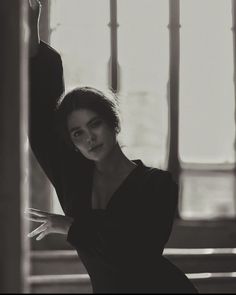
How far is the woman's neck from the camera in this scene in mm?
1500

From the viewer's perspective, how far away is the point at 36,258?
334 cm

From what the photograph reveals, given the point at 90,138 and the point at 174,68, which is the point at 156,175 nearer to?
the point at 90,138

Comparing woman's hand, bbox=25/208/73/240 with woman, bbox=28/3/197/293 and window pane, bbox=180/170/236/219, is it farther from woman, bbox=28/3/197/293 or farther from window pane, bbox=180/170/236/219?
window pane, bbox=180/170/236/219

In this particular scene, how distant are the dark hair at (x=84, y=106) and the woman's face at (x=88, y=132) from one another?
0.04ft

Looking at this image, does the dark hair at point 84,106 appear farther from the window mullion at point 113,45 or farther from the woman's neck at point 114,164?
the window mullion at point 113,45

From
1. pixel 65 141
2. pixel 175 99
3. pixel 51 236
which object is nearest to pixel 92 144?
pixel 65 141

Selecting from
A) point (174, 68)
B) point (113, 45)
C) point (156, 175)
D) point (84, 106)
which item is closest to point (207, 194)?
point (174, 68)

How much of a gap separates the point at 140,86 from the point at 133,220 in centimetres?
261

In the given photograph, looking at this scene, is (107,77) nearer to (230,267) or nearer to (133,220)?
(230,267)

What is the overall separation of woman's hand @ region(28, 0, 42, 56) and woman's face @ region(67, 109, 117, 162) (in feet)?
0.67

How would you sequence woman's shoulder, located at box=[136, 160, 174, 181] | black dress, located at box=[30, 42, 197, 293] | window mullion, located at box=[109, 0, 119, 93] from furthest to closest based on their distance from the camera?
window mullion, located at box=[109, 0, 119, 93]
woman's shoulder, located at box=[136, 160, 174, 181]
black dress, located at box=[30, 42, 197, 293]

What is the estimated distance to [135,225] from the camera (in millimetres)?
1376

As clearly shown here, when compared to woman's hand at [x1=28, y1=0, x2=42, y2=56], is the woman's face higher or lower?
lower

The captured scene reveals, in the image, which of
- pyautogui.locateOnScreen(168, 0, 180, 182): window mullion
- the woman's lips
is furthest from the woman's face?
pyautogui.locateOnScreen(168, 0, 180, 182): window mullion
